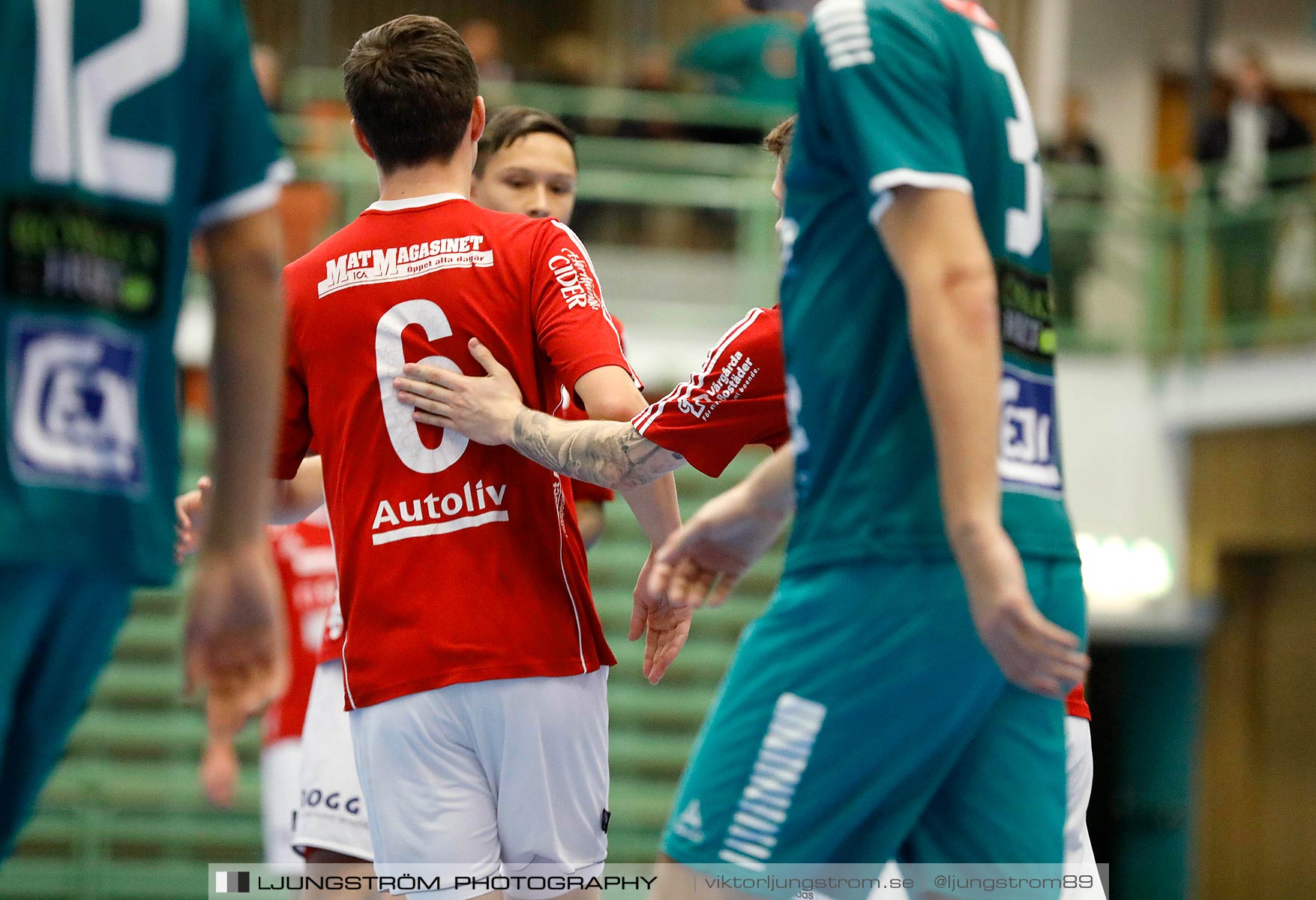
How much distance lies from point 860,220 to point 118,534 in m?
1.14

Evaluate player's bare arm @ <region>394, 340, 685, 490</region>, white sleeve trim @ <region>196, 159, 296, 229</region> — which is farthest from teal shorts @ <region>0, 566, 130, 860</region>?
player's bare arm @ <region>394, 340, 685, 490</region>

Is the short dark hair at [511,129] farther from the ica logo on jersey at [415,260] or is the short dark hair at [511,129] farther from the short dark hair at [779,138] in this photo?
the ica logo on jersey at [415,260]

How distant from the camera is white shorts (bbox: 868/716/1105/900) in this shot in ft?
9.19

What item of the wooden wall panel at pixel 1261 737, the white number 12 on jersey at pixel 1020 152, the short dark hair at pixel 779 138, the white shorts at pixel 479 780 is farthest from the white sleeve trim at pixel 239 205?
the wooden wall panel at pixel 1261 737

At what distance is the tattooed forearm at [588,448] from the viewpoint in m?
3.13

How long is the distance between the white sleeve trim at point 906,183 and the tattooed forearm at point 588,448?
98 cm

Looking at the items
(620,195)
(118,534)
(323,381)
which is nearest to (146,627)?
(620,195)

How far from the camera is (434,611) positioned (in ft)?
10.5

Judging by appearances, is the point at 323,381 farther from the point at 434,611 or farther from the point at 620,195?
the point at 620,195

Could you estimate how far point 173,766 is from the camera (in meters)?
9.93

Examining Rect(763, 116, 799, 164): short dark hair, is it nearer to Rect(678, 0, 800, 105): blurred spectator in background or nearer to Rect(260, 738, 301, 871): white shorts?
Rect(260, 738, 301, 871): white shorts

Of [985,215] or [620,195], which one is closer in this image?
[985,215]

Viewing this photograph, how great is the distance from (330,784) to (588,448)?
1.50m

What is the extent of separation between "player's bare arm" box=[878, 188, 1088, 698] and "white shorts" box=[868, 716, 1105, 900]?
43 cm
